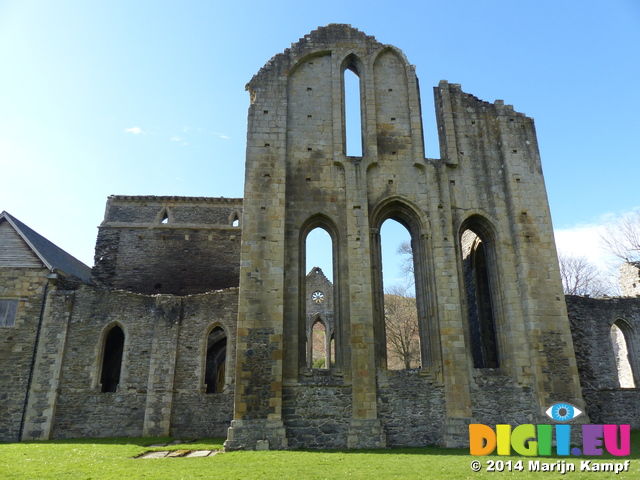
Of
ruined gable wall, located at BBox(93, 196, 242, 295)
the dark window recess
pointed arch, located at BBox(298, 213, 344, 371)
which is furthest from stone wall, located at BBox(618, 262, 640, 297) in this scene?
the dark window recess

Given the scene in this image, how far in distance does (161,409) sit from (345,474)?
9.58 m

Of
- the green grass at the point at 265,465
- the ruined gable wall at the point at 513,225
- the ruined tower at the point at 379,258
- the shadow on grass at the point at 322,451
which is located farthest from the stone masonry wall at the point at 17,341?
the ruined gable wall at the point at 513,225

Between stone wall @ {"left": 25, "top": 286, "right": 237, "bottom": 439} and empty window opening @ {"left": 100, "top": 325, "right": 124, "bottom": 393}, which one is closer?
stone wall @ {"left": 25, "top": 286, "right": 237, "bottom": 439}

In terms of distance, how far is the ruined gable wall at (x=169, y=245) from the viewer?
22.8 metres

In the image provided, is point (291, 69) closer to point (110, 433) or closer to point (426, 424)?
point (426, 424)

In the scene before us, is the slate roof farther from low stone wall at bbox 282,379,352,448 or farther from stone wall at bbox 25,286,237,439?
low stone wall at bbox 282,379,352,448

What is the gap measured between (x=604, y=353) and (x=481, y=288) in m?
4.50

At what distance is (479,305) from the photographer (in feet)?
49.1

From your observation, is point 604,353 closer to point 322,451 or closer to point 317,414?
point 317,414

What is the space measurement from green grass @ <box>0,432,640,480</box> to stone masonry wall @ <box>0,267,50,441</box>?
12.6ft

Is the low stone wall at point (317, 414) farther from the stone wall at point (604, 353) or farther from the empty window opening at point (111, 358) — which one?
the empty window opening at point (111, 358)

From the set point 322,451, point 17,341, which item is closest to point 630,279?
point 322,451

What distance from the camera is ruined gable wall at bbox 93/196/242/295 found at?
22.8 metres

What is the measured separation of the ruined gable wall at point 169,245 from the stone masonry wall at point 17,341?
6040 millimetres
